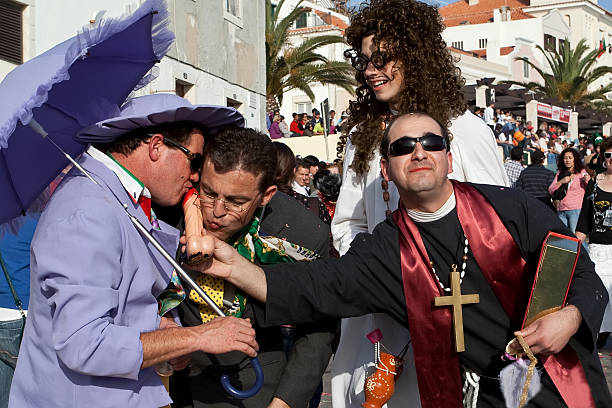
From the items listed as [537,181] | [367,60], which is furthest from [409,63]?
[537,181]

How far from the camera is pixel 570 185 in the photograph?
1554 cm

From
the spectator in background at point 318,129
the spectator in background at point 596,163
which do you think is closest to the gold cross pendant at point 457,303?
the spectator in background at point 596,163

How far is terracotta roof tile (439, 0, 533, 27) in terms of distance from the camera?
8444 centimetres

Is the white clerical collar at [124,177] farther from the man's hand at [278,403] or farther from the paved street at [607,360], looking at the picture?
the paved street at [607,360]

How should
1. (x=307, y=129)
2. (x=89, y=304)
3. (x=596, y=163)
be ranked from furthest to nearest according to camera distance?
(x=307, y=129), (x=596, y=163), (x=89, y=304)

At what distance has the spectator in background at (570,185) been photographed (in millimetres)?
15320

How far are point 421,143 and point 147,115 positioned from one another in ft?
3.69

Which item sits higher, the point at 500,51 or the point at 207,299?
the point at 500,51

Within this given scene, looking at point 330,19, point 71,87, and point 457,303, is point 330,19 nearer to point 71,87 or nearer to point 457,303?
point 457,303

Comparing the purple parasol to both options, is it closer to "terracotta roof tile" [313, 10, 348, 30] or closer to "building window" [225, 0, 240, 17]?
"building window" [225, 0, 240, 17]

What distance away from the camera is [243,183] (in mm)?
3754

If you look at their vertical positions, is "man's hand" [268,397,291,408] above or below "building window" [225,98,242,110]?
below

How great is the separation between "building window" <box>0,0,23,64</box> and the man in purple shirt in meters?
12.4

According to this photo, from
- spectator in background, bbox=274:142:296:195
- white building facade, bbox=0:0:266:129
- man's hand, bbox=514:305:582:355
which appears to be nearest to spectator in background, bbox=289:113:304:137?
white building facade, bbox=0:0:266:129
